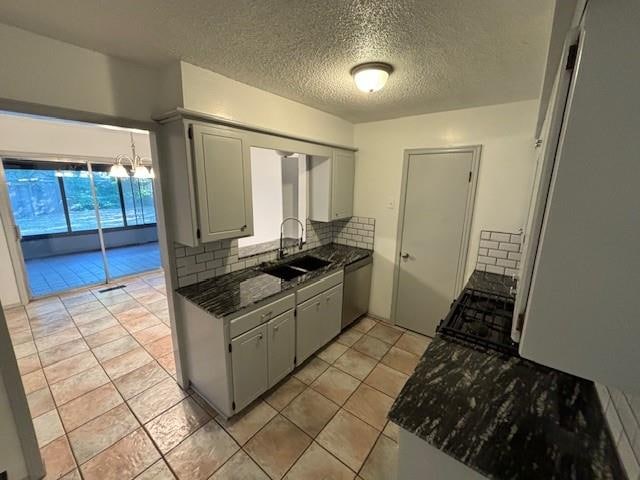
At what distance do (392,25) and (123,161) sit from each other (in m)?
4.89

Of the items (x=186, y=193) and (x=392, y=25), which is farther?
(x=186, y=193)

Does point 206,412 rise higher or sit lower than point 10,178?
lower

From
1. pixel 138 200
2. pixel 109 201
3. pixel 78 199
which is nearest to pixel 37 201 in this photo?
pixel 78 199

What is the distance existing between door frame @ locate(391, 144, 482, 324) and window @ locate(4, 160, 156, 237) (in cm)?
484

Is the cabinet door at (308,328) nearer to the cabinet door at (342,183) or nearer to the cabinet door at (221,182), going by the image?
the cabinet door at (221,182)

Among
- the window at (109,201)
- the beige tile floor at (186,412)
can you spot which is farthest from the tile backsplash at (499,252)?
the window at (109,201)

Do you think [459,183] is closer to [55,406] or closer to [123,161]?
[55,406]

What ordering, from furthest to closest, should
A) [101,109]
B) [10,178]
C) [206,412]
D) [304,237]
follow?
1. [10,178]
2. [304,237]
3. [206,412]
4. [101,109]

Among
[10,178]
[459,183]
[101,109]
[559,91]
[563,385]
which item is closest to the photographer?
[559,91]

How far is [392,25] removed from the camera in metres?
1.29

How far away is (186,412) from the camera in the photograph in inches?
80.7

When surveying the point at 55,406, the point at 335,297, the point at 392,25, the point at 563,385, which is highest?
the point at 392,25

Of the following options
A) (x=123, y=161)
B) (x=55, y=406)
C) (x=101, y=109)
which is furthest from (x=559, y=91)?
(x=123, y=161)

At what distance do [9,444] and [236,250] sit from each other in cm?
176
